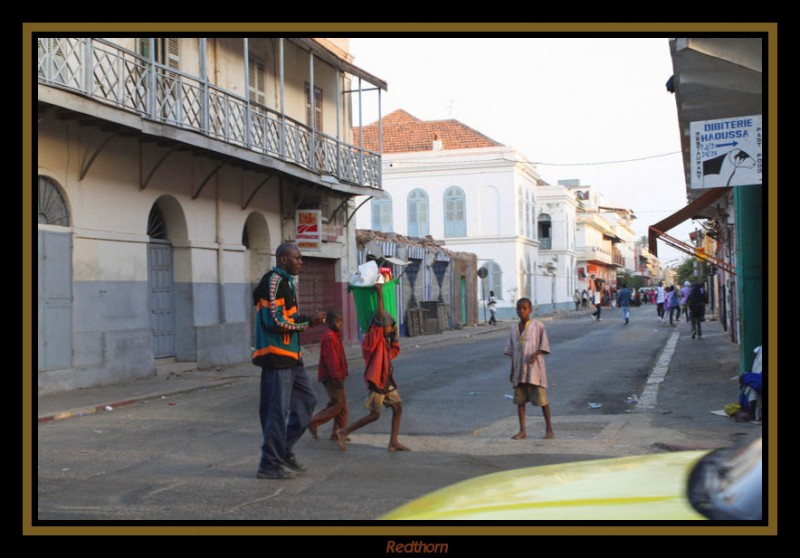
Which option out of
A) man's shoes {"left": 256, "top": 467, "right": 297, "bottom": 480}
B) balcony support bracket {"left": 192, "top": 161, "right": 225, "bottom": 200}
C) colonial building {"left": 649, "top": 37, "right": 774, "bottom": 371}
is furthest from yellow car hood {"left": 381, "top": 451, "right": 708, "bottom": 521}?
balcony support bracket {"left": 192, "top": 161, "right": 225, "bottom": 200}

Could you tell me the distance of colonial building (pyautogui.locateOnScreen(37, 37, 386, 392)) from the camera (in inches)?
590

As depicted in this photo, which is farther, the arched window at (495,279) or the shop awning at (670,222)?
the arched window at (495,279)

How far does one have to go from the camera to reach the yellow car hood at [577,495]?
295 centimetres

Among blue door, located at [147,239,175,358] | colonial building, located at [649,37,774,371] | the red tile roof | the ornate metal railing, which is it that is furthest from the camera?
the red tile roof

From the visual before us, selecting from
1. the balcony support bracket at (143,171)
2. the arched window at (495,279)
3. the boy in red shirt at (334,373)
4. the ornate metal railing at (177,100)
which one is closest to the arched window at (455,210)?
the arched window at (495,279)

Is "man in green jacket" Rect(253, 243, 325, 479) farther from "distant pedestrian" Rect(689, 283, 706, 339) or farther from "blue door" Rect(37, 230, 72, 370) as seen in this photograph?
"distant pedestrian" Rect(689, 283, 706, 339)

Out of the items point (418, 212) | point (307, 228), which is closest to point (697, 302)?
point (307, 228)

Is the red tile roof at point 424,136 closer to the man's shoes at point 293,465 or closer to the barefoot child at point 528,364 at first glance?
the barefoot child at point 528,364

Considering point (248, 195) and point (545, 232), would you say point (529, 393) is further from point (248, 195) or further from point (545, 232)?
point (545, 232)

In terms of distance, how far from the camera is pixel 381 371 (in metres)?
9.12

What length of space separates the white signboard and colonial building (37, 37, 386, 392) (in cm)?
834

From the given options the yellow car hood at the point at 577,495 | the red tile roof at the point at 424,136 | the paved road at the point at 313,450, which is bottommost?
the paved road at the point at 313,450

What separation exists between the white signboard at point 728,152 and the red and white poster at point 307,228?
15602 millimetres

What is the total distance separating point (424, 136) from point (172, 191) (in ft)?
133
